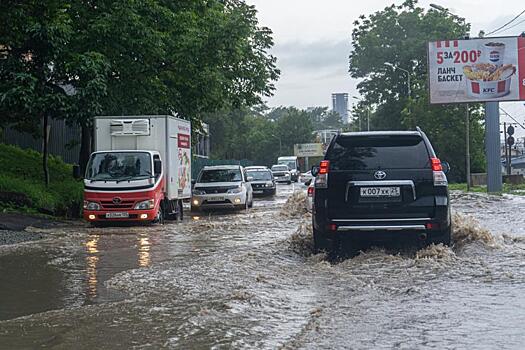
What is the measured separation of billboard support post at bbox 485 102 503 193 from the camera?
3350 cm

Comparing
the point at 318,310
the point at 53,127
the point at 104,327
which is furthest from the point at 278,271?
the point at 53,127

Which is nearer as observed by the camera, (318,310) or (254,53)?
(318,310)

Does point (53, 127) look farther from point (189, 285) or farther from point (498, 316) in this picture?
point (498, 316)

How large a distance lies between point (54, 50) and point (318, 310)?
48.6 ft

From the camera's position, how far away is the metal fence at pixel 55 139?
30.7 m

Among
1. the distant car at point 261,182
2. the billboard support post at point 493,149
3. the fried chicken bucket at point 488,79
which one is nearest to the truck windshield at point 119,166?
the distant car at point 261,182

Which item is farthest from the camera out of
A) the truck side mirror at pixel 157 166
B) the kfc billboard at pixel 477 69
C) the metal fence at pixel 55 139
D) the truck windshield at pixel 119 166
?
the kfc billboard at pixel 477 69

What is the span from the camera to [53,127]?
34.4 metres

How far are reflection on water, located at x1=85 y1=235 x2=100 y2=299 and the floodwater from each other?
0.04 m

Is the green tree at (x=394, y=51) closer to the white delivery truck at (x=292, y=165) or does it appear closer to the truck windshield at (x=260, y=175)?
the white delivery truck at (x=292, y=165)

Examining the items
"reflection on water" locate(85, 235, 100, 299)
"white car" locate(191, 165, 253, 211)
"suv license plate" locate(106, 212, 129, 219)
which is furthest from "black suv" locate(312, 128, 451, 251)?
"white car" locate(191, 165, 253, 211)

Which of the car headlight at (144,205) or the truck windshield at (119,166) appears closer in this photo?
the car headlight at (144,205)

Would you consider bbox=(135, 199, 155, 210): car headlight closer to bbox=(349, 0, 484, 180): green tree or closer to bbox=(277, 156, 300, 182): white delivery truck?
bbox=(349, 0, 484, 180): green tree

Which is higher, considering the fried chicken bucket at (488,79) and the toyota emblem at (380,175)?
the fried chicken bucket at (488,79)
